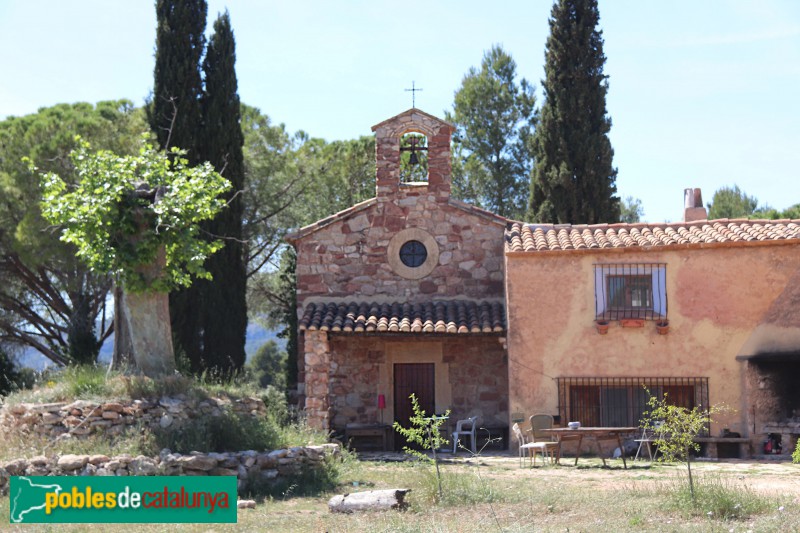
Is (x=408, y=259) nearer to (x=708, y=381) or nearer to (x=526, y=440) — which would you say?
(x=526, y=440)

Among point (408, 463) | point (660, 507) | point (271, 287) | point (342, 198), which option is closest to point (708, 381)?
point (408, 463)

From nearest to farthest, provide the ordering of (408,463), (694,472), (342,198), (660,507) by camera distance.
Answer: (660,507), (694,472), (408,463), (342,198)

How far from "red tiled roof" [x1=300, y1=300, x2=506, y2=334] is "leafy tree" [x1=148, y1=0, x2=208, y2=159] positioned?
238 inches

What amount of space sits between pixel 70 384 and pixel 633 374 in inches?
408

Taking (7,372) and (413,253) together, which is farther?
(7,372)

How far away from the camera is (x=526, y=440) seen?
61.5 ft

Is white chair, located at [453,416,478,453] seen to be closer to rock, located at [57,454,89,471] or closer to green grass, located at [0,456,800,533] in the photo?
green grass, located at [0,456,800,533]

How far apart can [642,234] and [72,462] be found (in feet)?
39.6

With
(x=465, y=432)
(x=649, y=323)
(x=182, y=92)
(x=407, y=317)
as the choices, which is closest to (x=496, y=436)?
(x=465, y=432)

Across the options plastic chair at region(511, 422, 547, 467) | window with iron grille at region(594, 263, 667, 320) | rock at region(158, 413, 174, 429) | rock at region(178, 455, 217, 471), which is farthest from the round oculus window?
rock at region(178, 455, 217, 471)

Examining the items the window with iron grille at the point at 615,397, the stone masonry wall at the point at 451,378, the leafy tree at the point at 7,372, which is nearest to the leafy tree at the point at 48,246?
the leafy tree at the point at 7,372

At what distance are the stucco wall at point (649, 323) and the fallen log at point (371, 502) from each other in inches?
298

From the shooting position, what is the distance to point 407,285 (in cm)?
2125

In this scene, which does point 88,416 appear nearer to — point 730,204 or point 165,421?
point 165,421
